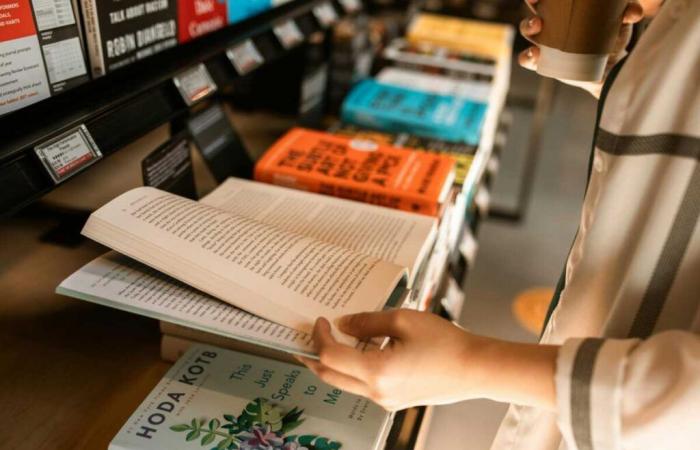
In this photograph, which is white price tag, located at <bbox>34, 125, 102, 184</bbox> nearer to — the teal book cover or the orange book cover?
the teal book cover

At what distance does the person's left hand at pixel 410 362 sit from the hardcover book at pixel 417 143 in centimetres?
76

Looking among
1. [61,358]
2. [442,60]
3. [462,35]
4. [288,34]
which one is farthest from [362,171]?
[462,35]

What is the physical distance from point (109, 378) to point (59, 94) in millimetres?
420

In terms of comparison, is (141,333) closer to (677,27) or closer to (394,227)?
(394,227)

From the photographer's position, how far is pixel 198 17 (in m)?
1.16

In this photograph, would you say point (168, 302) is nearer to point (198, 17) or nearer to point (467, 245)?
point (198, 17)

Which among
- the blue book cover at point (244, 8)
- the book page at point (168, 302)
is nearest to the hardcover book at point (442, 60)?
the blue book cover at point (244, 8)

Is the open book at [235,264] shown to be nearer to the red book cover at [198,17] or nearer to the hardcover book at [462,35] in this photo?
the red book cover at [198,17]

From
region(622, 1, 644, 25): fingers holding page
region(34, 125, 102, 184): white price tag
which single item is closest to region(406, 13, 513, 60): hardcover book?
region(622, 1, 644, 25): fingers holding page

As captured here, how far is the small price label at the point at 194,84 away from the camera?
103 cm

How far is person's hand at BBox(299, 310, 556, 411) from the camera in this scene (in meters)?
0.65

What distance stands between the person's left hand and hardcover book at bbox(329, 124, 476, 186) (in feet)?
2.48

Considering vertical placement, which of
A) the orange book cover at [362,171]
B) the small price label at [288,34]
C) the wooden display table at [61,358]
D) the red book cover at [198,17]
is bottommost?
the wooden display table at [61,358]

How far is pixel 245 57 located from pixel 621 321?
84 cm
